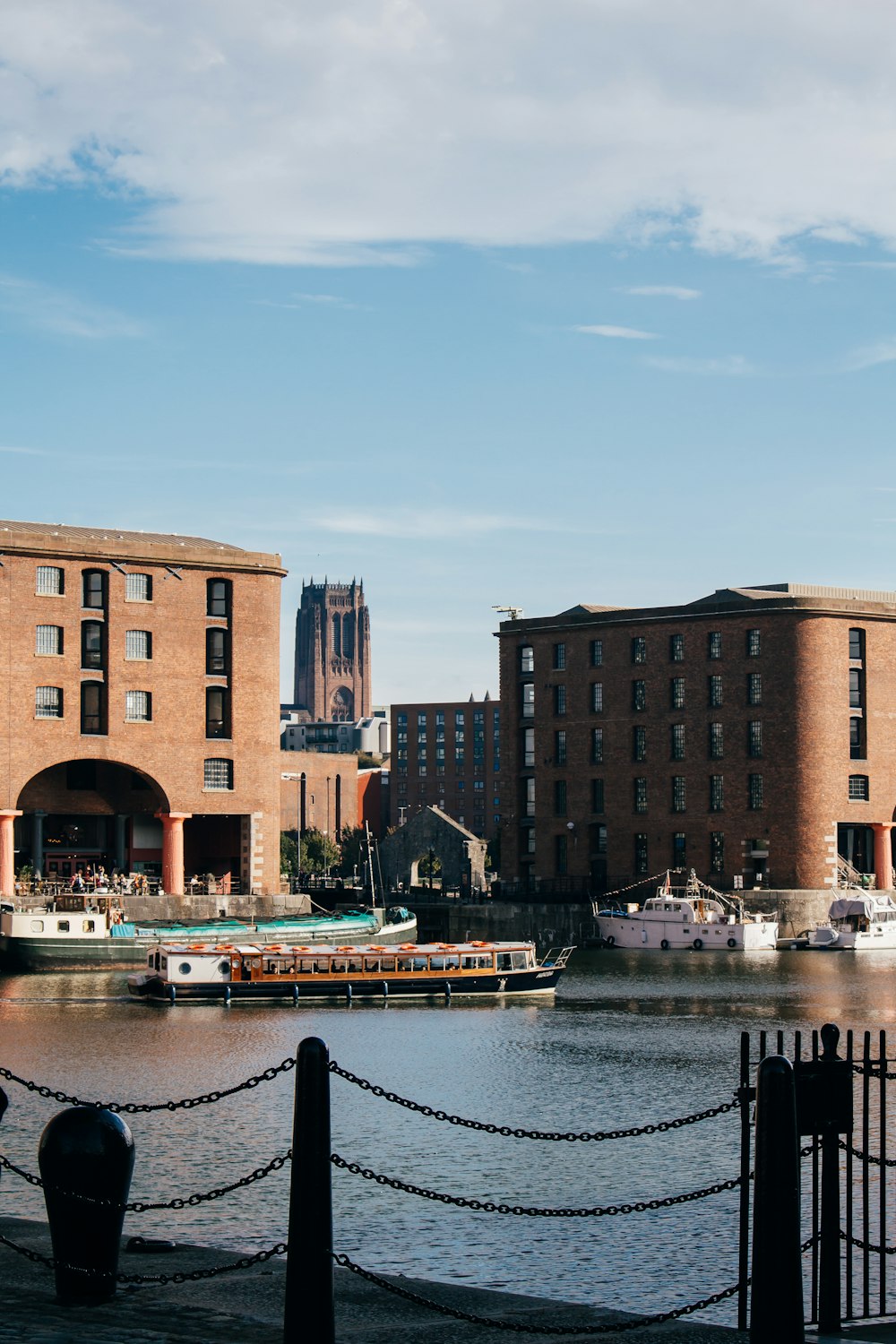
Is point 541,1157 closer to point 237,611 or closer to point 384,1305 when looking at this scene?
point 384,1305

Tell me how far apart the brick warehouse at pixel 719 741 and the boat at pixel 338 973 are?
47.5 meters

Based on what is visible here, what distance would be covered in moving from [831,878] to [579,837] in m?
17.5

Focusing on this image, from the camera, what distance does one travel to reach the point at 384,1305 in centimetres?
1519

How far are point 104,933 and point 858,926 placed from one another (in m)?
44.8

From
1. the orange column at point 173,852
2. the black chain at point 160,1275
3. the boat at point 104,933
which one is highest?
the orange column at point 173,852

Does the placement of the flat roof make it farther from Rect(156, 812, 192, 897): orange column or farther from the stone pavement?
the stone pavement

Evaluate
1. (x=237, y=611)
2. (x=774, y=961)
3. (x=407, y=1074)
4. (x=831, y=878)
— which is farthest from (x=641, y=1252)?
(x=831, y=878)

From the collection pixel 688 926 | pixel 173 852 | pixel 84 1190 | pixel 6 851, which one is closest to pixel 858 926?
pixel 688 926

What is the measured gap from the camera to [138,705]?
9431 cm

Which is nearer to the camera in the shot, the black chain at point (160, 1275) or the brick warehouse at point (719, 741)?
the black chain at point (160, 1275)

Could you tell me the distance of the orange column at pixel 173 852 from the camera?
311ft

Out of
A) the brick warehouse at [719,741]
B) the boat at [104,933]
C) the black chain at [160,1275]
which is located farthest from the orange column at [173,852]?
the black chain at [160,1275]

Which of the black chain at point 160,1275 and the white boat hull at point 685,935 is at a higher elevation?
the black chain at point 160,1275

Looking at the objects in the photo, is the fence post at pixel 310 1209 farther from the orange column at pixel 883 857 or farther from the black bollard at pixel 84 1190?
the orange column at pixel 883 857
